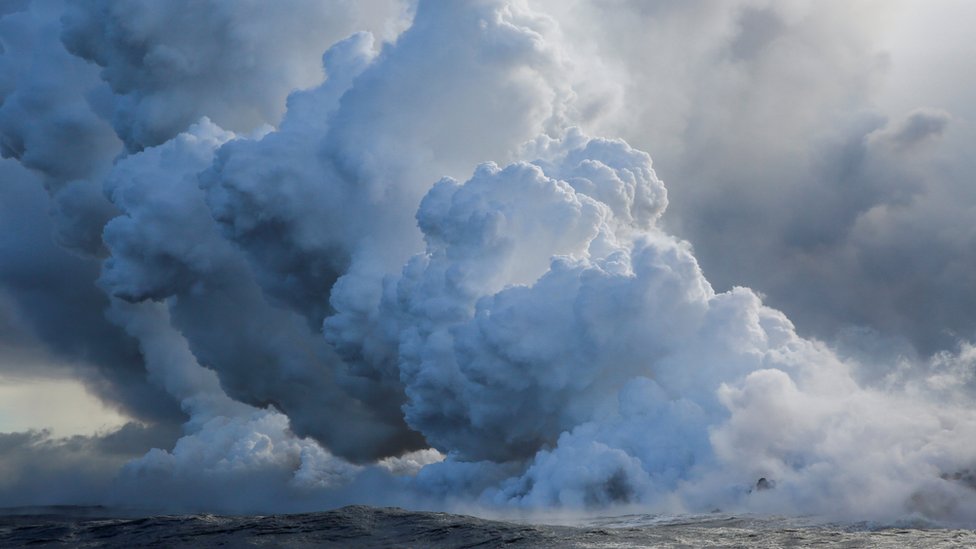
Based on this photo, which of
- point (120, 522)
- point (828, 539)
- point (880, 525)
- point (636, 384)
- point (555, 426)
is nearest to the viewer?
point (828, 539)

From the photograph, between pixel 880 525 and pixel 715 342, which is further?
pixel 715 342

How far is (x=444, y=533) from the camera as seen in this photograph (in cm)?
5272

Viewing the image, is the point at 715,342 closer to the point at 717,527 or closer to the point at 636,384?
the point at 636,384

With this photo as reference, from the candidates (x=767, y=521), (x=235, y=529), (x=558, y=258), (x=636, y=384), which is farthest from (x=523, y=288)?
(x=235, y=529)

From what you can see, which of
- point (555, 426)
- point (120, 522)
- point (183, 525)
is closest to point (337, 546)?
point (183, 525)

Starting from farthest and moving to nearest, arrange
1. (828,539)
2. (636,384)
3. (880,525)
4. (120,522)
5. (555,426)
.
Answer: (555,426) → (636,384) → (120,522) → (880,525) → (828,539)

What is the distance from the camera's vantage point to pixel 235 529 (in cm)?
5541

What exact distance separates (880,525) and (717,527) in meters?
8.39

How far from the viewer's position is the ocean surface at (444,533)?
155 ft

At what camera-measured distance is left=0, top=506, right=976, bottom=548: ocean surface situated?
47094mm

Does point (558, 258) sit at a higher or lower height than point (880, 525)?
→ higher

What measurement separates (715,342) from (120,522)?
182ft

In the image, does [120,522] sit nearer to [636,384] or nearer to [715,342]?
[636,384]

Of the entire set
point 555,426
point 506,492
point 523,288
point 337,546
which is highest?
point 523,288
